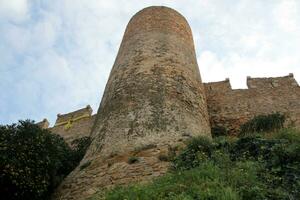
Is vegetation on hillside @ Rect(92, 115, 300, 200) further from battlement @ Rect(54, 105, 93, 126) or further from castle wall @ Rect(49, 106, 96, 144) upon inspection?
battlement @ Rect(54, 105, 93, 126)

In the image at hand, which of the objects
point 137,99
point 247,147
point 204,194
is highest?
point 137,99

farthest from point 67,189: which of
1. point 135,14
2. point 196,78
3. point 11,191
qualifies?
point 135,14

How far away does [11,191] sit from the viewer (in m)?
8.44

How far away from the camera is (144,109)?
32.4ft

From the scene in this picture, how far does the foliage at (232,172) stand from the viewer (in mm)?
6012

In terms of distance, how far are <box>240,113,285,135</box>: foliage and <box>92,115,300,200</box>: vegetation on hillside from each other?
A: 2.75 meters

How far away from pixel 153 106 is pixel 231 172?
365 centimetres

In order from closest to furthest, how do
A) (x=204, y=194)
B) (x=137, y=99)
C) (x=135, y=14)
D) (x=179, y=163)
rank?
(x=204, y=194) → (x=179, y=163) → (x=137, y=99) → (x=135, y=14)

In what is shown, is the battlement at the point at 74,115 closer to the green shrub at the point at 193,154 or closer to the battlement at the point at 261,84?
the battlement at the point at 261,84

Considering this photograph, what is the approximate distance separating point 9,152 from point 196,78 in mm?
5329

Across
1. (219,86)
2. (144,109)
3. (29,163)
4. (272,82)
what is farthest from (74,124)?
(272,82)

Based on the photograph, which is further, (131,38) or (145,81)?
(131,38)

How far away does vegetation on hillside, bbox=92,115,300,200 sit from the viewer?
6.00 m

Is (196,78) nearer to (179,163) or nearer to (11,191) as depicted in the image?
(179,163)
